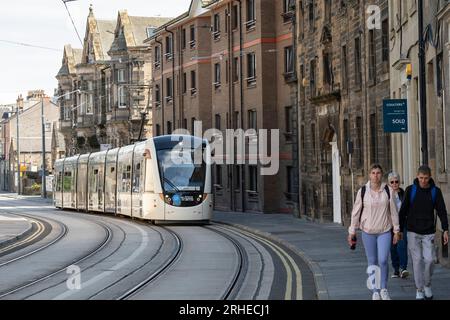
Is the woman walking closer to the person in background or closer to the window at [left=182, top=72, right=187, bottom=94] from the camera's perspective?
the person in background

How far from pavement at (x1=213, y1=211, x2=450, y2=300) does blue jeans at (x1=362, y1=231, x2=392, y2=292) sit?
670 mm

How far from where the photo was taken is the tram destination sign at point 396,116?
845 inches

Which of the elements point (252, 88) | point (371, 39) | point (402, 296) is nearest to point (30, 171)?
point (252, 88)

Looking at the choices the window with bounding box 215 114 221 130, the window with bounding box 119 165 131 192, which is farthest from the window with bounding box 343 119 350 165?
the window with bounding box 215 114 221 130

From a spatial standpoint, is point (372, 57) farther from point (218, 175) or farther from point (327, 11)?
point (218, 175)

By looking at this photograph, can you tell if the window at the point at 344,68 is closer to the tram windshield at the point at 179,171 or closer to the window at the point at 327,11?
the window at the point at 327,11

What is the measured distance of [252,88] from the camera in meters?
51.7

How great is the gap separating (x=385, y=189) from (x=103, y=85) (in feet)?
255

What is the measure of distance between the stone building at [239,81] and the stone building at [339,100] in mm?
2956

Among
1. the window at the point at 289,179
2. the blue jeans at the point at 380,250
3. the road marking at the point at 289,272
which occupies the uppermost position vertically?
the window at the point at 289,179

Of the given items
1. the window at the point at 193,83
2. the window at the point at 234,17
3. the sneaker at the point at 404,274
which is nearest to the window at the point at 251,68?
the window at the point at 234,17

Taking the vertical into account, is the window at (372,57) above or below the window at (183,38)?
below

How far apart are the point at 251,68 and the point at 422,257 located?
3818 centimetres

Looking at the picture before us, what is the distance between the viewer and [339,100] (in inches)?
1452
